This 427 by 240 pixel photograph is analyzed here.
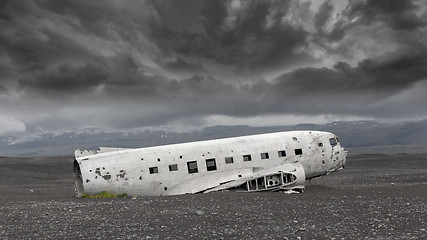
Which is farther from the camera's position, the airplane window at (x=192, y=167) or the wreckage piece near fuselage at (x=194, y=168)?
the airplane window at (x=192, y=167)

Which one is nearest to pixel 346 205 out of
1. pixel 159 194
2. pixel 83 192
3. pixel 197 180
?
pixel 197 180

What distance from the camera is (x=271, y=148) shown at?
26828 millimetres

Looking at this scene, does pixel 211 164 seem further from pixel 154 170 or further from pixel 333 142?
pixel 333 142

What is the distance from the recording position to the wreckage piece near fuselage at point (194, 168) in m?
25.0

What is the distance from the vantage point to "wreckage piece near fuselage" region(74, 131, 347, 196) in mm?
25016

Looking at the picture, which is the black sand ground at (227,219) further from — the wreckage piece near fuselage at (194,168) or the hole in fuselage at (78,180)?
the hole in fuselage at (78,180)

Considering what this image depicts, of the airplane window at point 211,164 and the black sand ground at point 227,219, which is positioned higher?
the airplane window at point 211,164

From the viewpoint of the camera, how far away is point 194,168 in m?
25.9

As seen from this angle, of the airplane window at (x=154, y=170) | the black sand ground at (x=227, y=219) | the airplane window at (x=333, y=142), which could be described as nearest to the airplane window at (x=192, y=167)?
the airplane window at (x=154, y=170)

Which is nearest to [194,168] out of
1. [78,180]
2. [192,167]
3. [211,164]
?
[192,167]

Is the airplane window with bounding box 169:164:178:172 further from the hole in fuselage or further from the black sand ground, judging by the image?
the hole in fuselage

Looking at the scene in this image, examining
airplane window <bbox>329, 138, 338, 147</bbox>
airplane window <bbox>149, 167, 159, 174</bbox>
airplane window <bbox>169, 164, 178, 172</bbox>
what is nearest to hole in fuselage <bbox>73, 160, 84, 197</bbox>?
airplane window <bbox>149, 167, 159, 174</bbox>

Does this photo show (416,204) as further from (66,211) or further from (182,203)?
(66,211)

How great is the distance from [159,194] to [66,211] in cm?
814
